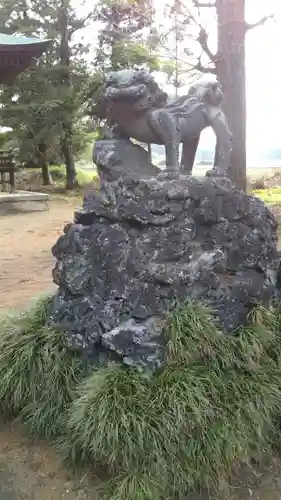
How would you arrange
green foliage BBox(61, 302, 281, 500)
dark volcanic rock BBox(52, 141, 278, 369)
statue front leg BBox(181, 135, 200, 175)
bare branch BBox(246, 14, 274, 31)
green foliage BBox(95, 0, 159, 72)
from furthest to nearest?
green foliage BBox(95, 0, 159, 72) → bare branch BBox(246, 14, 274, 31) → statue front leg BBox(181, 135, 200, 175) → dark volcanic rock BBox(52, 141, 278, 369) → green foliage BBox(61, 302, 281, 500)

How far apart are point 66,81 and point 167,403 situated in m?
13.7

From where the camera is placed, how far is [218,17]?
23.6 feet

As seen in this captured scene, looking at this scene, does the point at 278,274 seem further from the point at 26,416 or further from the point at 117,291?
the point at 26,416

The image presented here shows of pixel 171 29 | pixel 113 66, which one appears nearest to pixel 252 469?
pixel 171 29

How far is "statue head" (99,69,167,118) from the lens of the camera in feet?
9.02

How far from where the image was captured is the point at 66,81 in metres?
14.7

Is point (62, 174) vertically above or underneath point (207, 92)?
underneath

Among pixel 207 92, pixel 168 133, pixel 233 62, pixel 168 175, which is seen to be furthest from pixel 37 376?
pixel 233 62

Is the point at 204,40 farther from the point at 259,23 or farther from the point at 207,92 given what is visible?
the point at 207,92

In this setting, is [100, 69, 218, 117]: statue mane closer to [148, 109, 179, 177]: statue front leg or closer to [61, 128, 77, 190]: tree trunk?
[148, 109, 179, 177]: statue front leg

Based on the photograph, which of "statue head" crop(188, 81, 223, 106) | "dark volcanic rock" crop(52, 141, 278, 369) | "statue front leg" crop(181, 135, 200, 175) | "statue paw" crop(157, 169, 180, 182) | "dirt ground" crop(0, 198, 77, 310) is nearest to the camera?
"dark volcanic rock" crop(52, 141, 278, 369)

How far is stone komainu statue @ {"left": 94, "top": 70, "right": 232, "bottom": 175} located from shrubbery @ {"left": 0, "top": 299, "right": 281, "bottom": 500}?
931 millimetres

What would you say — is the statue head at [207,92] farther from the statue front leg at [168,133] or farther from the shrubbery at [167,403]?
the shrubbery at [167,403]

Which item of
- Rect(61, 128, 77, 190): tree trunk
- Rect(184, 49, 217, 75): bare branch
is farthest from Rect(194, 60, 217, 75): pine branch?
Rect(61, 128, 77, 190): tree trunk
